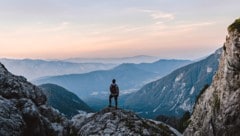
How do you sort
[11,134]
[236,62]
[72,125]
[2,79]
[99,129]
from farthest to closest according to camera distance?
[236,62], [72,125], [99,129], [2,79], [11,134]

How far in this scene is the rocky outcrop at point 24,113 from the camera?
103 feet

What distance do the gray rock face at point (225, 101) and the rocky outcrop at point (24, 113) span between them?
50.9m

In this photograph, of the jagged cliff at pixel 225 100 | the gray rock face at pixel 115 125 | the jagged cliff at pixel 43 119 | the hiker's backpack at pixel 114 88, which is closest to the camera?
the jagged cliff at pixel 43 119

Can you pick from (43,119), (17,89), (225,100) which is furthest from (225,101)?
(17,89)

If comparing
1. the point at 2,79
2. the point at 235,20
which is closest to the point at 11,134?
the point at 2,79

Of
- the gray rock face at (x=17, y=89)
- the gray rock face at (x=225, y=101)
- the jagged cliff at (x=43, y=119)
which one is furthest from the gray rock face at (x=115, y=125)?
the gray rock face at (x=225, y=101)

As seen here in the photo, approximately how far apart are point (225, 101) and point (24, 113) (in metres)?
62.5

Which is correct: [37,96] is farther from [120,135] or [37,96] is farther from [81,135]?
[120,135]

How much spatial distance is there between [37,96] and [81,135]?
6.95 meters

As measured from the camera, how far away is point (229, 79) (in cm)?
8875

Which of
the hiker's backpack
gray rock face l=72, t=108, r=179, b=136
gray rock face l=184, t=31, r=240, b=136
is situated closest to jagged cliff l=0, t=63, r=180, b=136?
gray rock face l=72, t=108, r=179, b=136

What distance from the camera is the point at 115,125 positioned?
139ft

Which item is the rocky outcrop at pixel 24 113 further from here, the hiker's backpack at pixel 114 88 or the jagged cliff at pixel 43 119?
the hiker's backpack at pixel 114 88

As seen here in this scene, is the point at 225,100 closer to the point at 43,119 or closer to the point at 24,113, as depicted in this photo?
the point at 43,119
